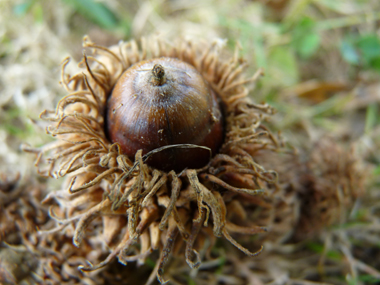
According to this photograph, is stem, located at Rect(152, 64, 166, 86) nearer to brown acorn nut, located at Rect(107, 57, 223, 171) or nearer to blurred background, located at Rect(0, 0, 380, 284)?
brown acorn nut, located at Rect(107, 57, 223, 171)

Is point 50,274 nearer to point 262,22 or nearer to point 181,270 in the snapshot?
point 181,270

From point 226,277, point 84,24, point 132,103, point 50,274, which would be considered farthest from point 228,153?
point 84,24

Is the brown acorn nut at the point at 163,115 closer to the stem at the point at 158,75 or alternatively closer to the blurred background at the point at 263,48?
the stem at the point at 158,75

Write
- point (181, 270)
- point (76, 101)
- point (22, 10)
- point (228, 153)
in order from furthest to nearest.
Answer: point (22, 10) < point (181, 270) < point (228, 153) < point (76, 101)

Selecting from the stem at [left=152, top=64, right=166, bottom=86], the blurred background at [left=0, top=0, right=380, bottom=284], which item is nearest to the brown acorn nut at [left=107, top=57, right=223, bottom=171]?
the stem at [left=152, top=64, right=166, bottom=86]

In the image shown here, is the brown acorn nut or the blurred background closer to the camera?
the brown acorn nut

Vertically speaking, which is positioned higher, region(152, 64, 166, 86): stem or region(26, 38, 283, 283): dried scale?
region(152, 64, 166, 86): stem

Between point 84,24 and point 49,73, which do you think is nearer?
point 49,73
